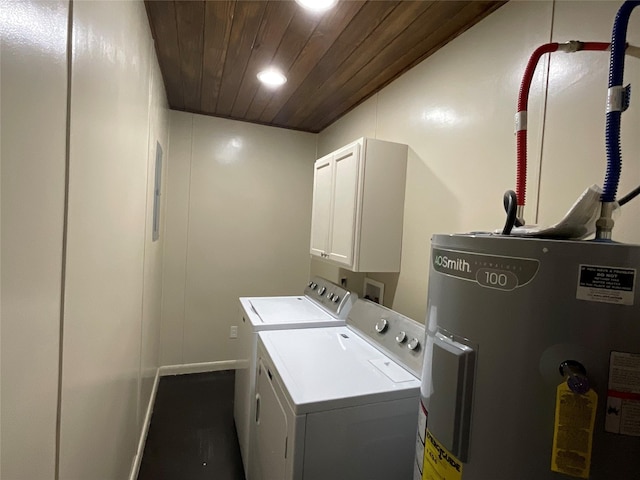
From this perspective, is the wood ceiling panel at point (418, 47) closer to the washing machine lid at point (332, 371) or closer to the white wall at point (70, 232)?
the white wall at point (70, 232)

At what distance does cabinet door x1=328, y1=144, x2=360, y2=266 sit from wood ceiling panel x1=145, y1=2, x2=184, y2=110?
1126mm

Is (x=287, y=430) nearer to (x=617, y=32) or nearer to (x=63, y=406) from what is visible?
(x=63, y=406)

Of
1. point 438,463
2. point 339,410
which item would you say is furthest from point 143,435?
point 438,463

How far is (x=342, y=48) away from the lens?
5.77 ft

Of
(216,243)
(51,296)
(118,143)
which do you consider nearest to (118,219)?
(118,143)

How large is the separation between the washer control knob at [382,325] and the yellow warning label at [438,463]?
2.73ft

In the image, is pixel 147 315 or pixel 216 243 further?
pixel 216 243

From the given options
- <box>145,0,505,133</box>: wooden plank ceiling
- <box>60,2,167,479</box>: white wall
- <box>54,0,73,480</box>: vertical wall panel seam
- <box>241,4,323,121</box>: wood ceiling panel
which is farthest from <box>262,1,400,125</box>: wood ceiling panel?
<box>54,0,73,480</box>: vertical wall panel seam

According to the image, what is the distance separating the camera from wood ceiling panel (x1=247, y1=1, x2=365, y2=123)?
4.79ft

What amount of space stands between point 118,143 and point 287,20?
3.27ft

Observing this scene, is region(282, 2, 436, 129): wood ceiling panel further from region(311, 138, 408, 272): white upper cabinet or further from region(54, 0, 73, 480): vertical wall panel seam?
region(54, 0, 73, 480): vertical wall panel seam

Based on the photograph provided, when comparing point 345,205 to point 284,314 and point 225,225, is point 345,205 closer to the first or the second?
point 284,314

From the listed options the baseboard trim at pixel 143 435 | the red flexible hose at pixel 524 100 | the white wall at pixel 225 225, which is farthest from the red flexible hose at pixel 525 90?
the white wall at pixel 225 225

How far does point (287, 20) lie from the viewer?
1.54m
